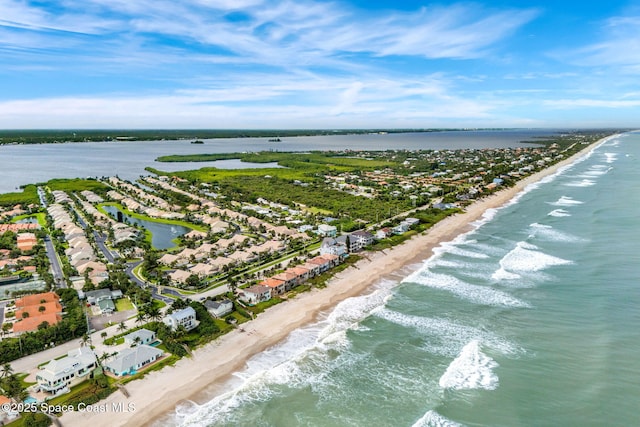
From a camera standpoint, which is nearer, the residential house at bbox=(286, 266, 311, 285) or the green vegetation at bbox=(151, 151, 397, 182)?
the residential house at bbox=(286, 266, 311, 285)

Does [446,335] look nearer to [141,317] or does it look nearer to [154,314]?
[154,314]

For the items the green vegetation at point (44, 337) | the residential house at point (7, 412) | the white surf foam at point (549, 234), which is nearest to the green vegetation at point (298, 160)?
the white surf foam at point (549, 234)

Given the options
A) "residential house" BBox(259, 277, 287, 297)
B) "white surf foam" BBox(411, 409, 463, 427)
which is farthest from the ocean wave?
"residential house" BBox(259, 277, 287, 297)

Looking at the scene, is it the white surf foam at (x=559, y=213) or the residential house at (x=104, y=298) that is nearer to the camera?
the residential house at (x=104, y=298)

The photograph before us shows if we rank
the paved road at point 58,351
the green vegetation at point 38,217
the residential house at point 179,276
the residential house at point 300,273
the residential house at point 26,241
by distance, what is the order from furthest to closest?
the green vegetation at point 38,217
the residential house at point 26,241
the residential house at point 300,273
the residential house at point 179,276
the paved road at point 58,351

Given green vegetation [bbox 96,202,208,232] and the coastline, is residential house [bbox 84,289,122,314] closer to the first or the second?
the coastline

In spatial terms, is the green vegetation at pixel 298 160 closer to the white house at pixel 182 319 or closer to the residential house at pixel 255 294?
the residential house at pixel 255 294
